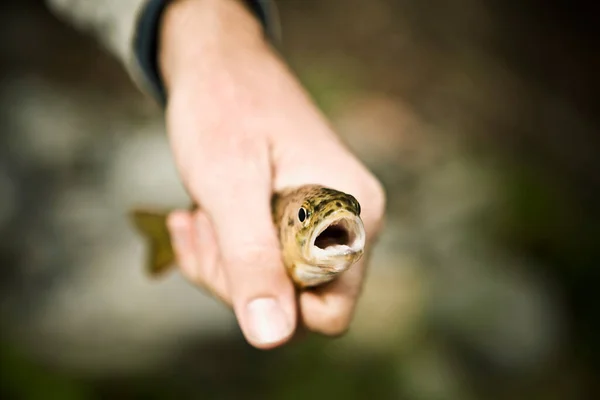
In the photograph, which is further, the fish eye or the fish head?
the fish eye

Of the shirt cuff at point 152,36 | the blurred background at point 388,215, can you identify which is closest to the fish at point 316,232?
the shirt cuff at point 152,36

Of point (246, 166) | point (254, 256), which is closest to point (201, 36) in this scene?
point (246, 166)

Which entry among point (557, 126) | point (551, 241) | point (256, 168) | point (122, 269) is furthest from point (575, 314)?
point (256, 168)

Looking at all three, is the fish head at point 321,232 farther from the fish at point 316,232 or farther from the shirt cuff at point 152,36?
the shirt cuff at point 152,36

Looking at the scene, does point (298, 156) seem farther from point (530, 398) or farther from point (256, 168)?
point (530, 398)

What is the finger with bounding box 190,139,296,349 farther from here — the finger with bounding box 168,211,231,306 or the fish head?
the finger with bounding box 168,211,231,306

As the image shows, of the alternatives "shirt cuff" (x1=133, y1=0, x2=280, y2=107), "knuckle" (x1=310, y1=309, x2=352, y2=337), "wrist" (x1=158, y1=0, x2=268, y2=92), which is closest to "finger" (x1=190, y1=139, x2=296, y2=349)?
"knuckle" (x1=310, y1=309, x2=352, y2=337)

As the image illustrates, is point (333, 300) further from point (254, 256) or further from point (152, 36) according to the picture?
point (152, 36)
